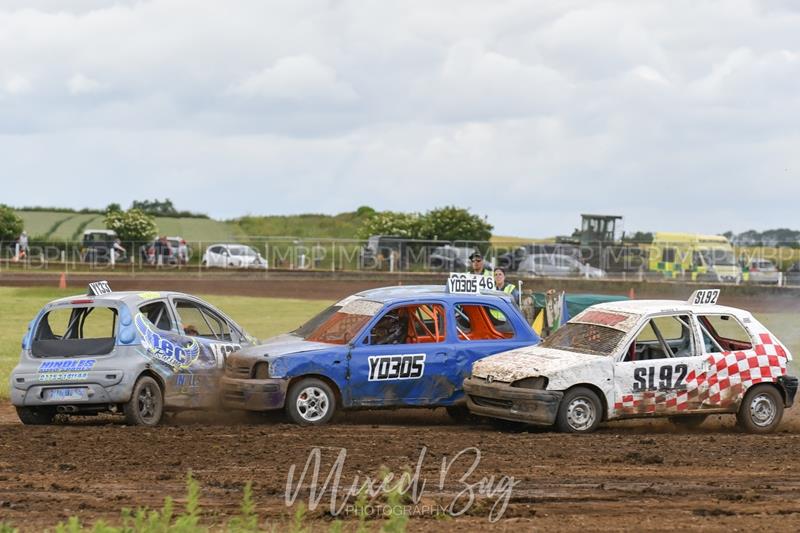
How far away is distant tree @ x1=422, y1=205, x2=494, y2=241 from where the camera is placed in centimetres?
6619

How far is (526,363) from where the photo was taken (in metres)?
12.8

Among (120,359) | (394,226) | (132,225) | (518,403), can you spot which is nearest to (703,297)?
(518,403)

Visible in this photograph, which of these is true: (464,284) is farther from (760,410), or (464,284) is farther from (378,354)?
(760,410)

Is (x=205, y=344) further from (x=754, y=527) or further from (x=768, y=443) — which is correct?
(x=754, y=527)

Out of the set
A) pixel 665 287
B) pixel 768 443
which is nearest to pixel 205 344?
pixel 768 443

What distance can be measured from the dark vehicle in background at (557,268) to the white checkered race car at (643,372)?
33382mm

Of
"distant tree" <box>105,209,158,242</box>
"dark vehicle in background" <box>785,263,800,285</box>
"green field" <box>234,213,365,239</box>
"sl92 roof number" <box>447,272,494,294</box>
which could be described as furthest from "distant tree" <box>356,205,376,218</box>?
"sl92 roof number" <box>447,272,494,294</box>

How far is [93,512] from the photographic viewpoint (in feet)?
26.9

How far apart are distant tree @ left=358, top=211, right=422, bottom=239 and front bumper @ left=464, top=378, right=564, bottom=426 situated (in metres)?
52.0

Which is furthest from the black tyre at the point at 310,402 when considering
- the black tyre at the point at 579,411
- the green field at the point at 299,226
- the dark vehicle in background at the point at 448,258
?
the green field at the point at 299,226

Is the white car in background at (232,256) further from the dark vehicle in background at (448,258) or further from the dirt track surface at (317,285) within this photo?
the dark vehicle in background at (448,258)

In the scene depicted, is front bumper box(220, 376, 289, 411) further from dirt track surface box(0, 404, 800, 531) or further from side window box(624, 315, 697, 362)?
side window box(624, 315, 697, 362)

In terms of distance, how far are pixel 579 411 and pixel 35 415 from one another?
19.7ft

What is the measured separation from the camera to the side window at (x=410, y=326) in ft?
44.7
